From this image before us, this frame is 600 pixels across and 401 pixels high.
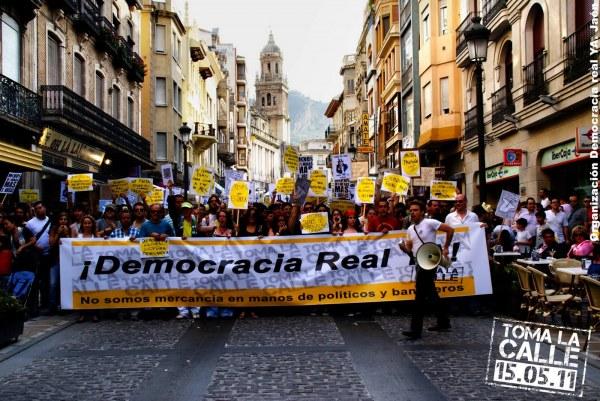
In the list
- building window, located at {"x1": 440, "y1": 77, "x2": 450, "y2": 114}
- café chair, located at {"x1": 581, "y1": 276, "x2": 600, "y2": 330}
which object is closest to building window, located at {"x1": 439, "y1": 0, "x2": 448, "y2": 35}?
building window, located at {"x1": 440, "y1": 77, "x2": 450, "y2": 114}

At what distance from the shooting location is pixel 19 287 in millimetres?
11695

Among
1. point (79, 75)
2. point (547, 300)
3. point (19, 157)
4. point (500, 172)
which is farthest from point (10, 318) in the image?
point (79, 75)

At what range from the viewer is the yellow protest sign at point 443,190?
15359mm

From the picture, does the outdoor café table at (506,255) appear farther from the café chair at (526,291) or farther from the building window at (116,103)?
the building window at (116,103)

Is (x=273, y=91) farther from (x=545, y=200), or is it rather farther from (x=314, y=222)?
(x=314, y=222)

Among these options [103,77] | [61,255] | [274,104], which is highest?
[274,104]

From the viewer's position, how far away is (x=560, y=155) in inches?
790

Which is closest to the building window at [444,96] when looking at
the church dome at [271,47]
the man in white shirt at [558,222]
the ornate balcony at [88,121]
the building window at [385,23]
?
the ornate balcony at [88,121]

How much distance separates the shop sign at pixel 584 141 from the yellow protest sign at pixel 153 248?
7.63 metres

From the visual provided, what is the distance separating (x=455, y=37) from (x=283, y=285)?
2097 centimetres

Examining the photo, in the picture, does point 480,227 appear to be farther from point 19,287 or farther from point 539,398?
point 19,287

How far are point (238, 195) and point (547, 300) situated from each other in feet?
19.0

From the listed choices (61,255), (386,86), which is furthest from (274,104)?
(61,255)

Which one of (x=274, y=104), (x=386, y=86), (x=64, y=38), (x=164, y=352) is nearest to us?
(x=164, y=352)
